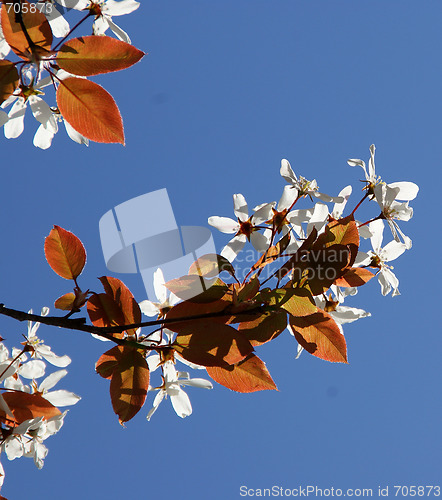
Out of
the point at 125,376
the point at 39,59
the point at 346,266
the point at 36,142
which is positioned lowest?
the point at 125,376

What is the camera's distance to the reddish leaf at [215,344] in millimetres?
722

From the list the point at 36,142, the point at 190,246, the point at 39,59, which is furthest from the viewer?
the point at 36,142

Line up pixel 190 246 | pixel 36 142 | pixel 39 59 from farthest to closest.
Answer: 1. pixel 36 142
2. pixel 190 246
3. pixel 39 59

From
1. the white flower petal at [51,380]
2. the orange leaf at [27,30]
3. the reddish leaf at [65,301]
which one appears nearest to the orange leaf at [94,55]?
the orange leaf at [27,30]

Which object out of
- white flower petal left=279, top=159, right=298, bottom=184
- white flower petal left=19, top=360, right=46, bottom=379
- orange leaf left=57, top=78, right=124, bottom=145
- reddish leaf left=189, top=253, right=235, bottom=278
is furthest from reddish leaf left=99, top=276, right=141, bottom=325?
white flower petal left=19, top=360, right=46, bottom=379

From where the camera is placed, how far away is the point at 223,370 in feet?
2.56

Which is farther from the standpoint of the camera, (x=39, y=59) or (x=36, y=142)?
(x=36, y=142)

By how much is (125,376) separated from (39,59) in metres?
0.47

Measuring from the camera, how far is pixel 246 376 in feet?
2.53

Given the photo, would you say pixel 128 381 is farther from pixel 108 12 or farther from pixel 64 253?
pixel 108 12

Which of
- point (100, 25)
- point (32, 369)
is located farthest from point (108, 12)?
point (32, 369)

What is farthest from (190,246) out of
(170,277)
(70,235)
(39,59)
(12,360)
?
(12,360)

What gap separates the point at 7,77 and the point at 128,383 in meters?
0.47

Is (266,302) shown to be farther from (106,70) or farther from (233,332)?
(106,70)
